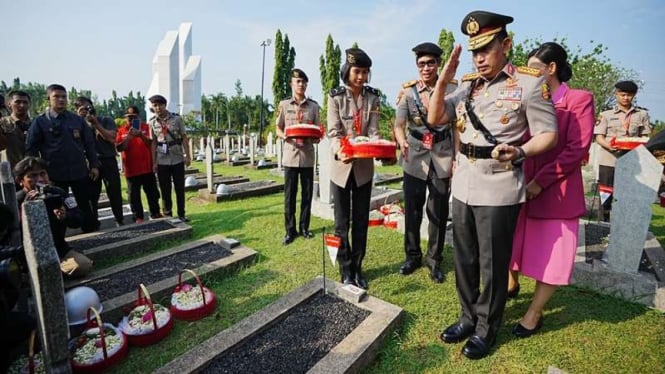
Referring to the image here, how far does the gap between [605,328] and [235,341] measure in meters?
2.91

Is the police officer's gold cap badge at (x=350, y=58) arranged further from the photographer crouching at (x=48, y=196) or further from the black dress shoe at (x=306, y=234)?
the photographer crouching at (x=48, y=196)

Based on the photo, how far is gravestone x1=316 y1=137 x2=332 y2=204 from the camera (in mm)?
6191

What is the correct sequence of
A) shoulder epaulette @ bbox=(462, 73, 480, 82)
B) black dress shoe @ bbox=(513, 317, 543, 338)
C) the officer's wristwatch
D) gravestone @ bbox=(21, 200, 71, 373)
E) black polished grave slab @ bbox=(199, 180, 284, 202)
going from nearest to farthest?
gravestone @ bbox=(21, 200, 71, 373), the officer's wristwatch, shoulder epaulette @ bbox=(462, 73, 480, 82), black dress shoe @ bbox=(513, 317, 543, 338), black polished grave slab @ bbox=(199, 180, 284, 202)

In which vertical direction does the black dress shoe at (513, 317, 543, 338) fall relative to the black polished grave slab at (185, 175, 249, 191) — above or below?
below

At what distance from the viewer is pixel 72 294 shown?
2807mm

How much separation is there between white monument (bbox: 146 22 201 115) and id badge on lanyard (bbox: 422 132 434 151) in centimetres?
5288

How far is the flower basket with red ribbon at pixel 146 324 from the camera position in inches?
107

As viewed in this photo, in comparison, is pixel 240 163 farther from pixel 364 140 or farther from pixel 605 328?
pixel 605 328

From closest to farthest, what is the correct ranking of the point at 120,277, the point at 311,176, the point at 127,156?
the point at 120,277 → the point at 311,176 → the point at 127,156

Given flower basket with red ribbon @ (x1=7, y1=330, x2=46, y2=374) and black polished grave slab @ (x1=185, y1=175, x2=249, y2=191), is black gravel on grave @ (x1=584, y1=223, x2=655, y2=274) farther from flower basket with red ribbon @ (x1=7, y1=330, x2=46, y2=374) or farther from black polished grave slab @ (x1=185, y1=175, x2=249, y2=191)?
black polished grave slab @ (x1=185, y1=175, x2=249, y2=191)

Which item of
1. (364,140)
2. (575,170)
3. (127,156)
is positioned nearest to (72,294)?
(364,140)

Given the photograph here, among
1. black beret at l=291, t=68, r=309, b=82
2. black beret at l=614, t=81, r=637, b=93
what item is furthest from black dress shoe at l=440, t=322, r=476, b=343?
black beret at l=614, t=81, r=637, b=93

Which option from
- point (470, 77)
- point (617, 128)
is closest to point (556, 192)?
point (470, 77)

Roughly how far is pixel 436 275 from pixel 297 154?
2415 mm
